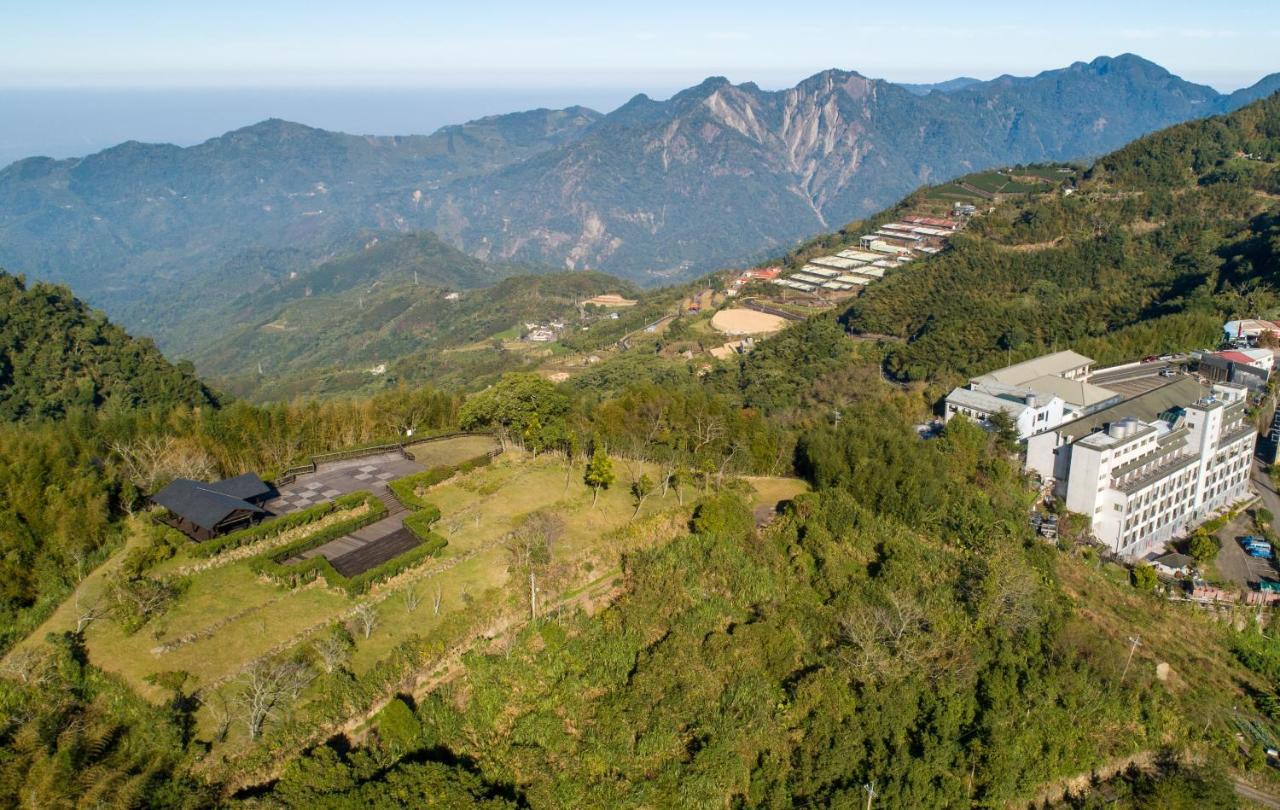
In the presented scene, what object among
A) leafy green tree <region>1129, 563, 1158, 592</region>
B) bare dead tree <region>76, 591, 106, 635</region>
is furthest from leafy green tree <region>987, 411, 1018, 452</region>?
bare dead tree <region>76, 591, 106, 635</region>

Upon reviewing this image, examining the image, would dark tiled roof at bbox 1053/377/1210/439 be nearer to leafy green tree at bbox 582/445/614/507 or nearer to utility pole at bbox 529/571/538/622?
leafy green tree at bbox 582/445/614/507

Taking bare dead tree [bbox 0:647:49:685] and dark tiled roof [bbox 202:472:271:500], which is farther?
dark tiled roof [bbox 202:472:271:500]

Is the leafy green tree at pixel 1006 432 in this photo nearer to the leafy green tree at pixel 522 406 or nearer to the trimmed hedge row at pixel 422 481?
the leafy green tree at pixel 522 406

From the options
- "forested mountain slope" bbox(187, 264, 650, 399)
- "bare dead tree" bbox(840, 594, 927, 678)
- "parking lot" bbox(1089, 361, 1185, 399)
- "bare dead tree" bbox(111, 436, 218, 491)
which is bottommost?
"forested mountain slope" bbox(187, 264, 650, 399)

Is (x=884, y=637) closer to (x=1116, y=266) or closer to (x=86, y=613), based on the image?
(x=86, y=613)

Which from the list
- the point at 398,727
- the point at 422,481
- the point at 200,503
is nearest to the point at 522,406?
the point at 422,481
